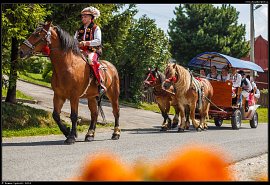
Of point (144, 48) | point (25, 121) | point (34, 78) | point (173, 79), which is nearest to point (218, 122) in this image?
point (173, 79)

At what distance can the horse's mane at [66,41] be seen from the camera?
6.62 meters

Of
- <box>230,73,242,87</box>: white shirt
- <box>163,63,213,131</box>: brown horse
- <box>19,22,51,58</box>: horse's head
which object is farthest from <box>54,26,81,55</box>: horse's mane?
<box>230,73,242,87</box>: white shirt

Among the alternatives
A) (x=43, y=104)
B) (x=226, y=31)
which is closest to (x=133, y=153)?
(x=226, y=31)

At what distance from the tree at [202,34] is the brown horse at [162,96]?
2191 millimetres

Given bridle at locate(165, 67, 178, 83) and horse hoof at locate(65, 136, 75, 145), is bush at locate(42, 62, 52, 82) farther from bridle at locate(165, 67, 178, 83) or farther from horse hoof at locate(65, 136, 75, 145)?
bridle at locate(165, 67, 178, 83)

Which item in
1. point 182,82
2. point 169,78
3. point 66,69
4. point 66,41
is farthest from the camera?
point 182,82

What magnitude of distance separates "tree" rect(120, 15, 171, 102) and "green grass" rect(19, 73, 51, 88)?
8.70ft

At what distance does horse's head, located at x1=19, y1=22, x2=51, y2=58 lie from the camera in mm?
6281

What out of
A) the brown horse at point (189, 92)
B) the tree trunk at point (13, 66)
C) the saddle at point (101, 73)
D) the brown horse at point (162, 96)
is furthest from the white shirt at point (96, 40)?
the brown horse at point (189, 92)

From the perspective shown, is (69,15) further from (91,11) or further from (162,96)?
(162,96)

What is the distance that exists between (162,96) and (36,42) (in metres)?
2.43

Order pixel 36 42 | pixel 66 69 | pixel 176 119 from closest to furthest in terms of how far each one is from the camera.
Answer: pixel 36 42
pixel 66 69
pixel 176 119

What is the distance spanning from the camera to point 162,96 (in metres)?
7.97

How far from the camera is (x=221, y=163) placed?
1.27 m
